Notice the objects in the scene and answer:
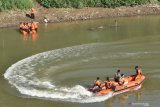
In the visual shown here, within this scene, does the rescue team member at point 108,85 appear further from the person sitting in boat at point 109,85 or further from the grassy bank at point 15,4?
the grassy bank at point 15,4

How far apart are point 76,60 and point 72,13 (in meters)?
18.9

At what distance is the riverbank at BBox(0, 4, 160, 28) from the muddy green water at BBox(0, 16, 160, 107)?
1.97 meters

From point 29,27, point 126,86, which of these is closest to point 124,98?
point 126,86

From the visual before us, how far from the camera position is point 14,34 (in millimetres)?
44781

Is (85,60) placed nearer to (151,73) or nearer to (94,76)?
(94,76)

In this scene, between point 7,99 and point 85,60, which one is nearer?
point 7,99

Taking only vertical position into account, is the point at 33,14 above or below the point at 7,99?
above

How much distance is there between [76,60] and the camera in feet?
115

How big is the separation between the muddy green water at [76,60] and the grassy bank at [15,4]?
484 centimetres

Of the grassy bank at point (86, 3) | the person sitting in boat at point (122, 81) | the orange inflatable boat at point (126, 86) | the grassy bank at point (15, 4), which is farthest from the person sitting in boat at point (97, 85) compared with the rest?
the grassy bank at point (86, 3)

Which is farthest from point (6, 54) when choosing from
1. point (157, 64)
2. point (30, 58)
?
point (157, 64)

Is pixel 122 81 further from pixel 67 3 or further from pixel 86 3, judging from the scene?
→ pixel 86 3

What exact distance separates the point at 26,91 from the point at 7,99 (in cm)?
160

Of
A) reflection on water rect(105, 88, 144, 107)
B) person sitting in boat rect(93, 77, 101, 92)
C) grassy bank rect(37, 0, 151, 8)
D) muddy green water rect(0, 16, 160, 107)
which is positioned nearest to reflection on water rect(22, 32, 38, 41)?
muddy green water rect(0, 16, 160, 107)
